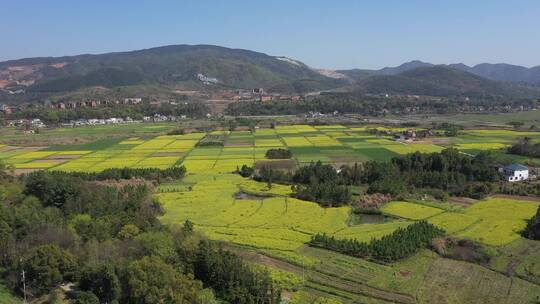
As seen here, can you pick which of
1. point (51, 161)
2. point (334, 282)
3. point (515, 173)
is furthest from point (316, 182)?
point (51, 161)

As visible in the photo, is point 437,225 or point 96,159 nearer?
point 437,225

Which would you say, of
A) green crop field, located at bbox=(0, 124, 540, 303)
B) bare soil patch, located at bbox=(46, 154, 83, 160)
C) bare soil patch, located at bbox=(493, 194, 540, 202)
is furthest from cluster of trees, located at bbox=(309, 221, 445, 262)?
bare soil patch, located at bbox=(46, 154, 83, 160)

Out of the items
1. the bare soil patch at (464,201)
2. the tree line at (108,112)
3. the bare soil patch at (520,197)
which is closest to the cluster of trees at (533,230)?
the bare soil patch at (464,201)

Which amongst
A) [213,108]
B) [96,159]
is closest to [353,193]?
[96,159]

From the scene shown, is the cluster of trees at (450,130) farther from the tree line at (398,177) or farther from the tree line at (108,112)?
the tree line at (108,112)

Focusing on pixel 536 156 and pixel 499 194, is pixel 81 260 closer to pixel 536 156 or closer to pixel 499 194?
pixel 499 194

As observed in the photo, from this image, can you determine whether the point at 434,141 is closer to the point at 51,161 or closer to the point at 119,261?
A: the point at 51,161
